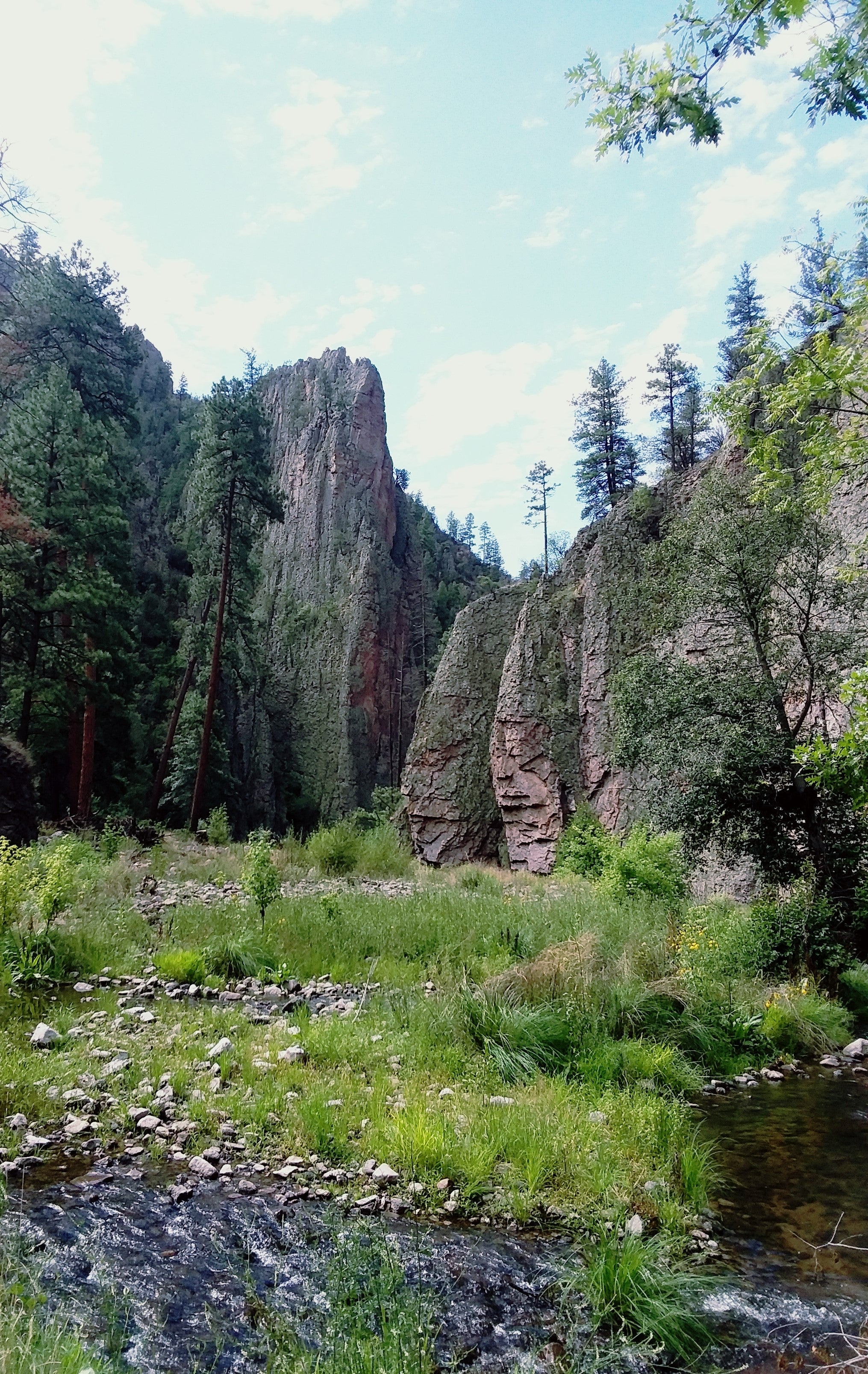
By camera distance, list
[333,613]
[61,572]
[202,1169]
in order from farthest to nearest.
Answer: [333,613]
[61,572]
[202,1169]

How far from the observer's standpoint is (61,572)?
2189cm

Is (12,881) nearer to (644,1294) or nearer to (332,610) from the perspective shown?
(644,1294)

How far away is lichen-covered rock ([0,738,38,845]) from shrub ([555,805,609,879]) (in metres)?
12.1

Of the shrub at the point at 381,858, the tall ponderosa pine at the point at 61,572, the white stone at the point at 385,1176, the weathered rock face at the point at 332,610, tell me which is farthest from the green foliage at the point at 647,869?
the weathered rock face at the point at 332,610

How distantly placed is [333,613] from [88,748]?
1317 inches

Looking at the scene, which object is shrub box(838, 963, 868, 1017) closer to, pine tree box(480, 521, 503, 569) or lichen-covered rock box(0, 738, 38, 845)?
lichen-covered rock box(0, 738, 38, 845)

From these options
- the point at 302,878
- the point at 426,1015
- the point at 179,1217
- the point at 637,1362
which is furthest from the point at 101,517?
the point at 637,1362

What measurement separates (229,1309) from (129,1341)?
0.47 meters

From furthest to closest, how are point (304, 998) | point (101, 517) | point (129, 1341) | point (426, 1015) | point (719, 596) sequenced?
point (101, 517) < point (719, 596) < point (304, 998) < point (426, 1015) < point (129, 1341)

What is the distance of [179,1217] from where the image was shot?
409 centimetres

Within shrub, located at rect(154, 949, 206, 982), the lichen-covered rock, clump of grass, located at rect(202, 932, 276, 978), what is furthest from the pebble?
the lichen-covered rock

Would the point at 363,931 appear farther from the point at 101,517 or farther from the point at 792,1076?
the point at 101,517

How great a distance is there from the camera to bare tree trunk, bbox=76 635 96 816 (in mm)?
20453

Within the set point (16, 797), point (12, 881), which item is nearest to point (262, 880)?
point (12, 881)
